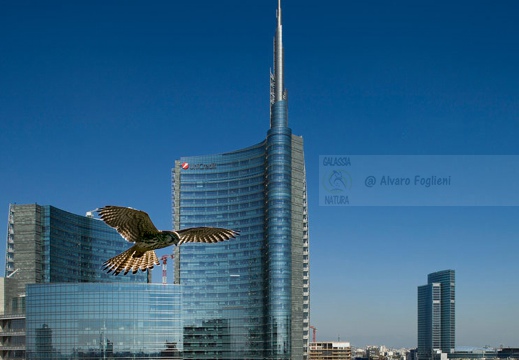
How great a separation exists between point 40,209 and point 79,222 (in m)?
13.8

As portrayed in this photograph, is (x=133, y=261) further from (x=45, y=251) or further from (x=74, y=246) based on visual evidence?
(x=74, y=246)

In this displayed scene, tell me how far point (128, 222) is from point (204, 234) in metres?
1.82

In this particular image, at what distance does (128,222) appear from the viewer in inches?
666

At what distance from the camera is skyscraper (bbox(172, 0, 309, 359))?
160750 millimetres

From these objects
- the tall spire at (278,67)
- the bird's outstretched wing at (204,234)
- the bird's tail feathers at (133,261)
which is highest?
the tall spire at (278,67)

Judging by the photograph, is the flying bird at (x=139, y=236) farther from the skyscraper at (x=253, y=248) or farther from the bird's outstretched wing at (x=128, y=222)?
the skyscraper at (x=253, y=248)

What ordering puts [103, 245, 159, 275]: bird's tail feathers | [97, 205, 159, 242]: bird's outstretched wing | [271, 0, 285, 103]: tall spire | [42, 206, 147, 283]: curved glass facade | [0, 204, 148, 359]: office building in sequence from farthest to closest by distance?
[271, 0, 285, 103]: tall spire
[42, 206, 147, 283]: curved glass facade
[0, 204, 148, 359]: office building
[103, 245, 159, 275]: bird's tail feathers
[97, 205, 159, 242]: bird's outstretched wing

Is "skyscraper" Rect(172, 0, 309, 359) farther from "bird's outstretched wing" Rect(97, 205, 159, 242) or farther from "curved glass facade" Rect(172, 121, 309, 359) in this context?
"bird's outstretched wing" Rect(97, 205, 159, 242)

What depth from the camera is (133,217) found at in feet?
55.0

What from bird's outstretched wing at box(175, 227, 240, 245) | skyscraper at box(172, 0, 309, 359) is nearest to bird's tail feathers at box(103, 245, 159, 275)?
bird's outstretched wing at box(175, 227, 240, 245)

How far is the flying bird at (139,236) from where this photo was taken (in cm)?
1664

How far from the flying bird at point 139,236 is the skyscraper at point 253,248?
143 metres

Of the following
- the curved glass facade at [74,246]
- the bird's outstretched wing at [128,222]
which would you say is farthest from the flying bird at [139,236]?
the curved glass facade at [74,246]

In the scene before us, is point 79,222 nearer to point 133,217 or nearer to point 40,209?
point 40,209
